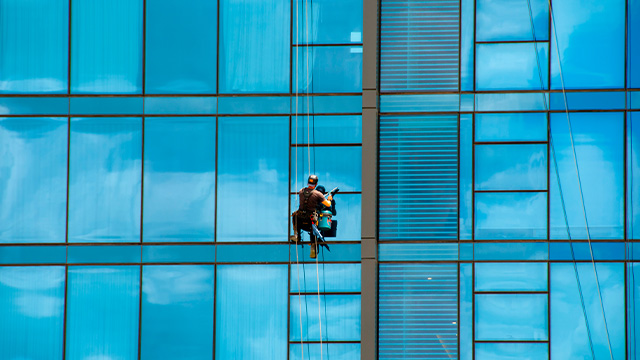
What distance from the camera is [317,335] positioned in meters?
20.2

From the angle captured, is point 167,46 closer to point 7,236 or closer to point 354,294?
point 7,236

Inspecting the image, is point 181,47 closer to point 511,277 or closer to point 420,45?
point 420,45

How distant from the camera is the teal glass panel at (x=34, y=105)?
2094cm

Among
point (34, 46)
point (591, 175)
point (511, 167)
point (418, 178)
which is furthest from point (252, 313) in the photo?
point (591, 175)

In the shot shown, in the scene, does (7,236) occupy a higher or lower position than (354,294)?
higher

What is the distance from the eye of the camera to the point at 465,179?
67.3 feet

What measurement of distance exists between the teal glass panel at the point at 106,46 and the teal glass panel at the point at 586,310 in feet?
37.6

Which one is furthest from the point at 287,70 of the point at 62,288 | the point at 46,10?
the point at 62,288

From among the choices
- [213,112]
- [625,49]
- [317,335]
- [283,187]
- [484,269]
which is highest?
[625,49]

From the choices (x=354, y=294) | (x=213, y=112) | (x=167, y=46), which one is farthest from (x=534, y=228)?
(x=167, y=46)

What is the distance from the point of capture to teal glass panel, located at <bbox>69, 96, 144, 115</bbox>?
20891 mm

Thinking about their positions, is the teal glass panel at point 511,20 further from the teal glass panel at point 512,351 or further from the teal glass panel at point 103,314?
the teal glass panel at point 103,314

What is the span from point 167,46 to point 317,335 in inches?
317

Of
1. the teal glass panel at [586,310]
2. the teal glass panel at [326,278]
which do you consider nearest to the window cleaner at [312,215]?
the teal glass panel at [326,278]
